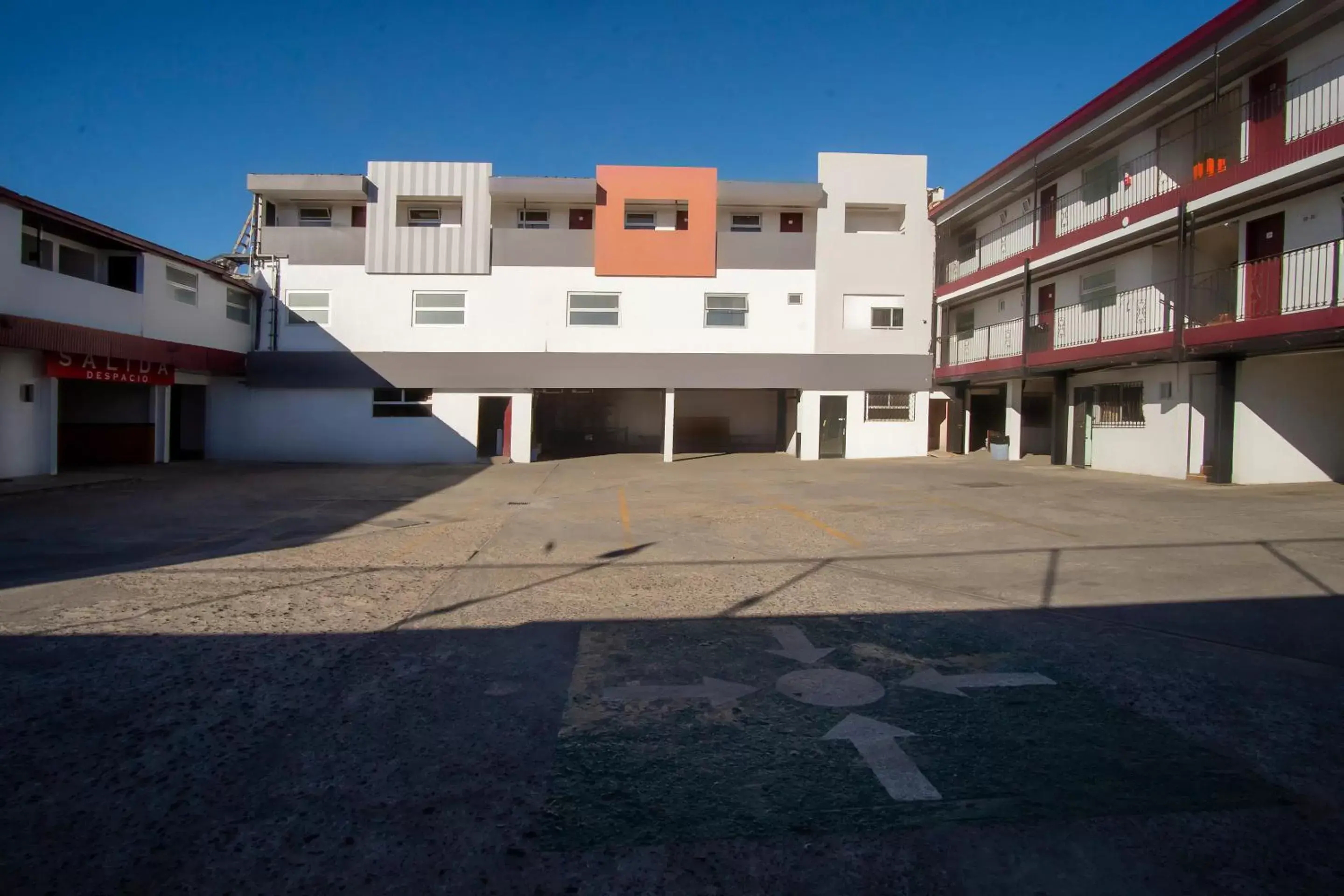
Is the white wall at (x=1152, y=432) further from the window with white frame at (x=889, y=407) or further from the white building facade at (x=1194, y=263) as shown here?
the window with white frame at (x=889, y=407)

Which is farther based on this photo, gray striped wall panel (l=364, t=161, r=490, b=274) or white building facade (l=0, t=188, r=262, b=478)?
gray striped wall panel (l=364, t=161, r=490, b=274)

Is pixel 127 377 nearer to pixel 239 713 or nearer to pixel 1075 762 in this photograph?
pixel 239 713

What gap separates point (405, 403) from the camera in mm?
25203

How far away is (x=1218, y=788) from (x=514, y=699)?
3448 mm

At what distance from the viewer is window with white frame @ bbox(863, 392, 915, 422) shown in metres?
26.5

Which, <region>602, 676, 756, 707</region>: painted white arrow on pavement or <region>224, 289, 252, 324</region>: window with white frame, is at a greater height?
<region>224, 289, 252, 324</region>: window with white frame

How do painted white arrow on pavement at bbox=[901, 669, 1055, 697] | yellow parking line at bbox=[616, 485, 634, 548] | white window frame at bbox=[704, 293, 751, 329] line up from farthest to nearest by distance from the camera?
white window frame at bbox=[704, 293, 751, 329] → yellow parking line at bbox=[616, 485, 634, 548] → painted white arrow on pavement at bbox=[901, 669, 1055, 697]

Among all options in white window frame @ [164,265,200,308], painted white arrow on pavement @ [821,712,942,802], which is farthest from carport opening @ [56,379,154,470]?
painted white arrow on pavement @ [821,712,942,802]

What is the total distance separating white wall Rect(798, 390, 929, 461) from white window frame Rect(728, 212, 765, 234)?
20.5 feet

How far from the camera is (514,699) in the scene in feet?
14.4

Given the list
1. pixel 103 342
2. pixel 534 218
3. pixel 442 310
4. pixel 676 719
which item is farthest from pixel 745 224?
pixel 676 719

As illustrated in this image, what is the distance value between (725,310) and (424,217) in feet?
35.7

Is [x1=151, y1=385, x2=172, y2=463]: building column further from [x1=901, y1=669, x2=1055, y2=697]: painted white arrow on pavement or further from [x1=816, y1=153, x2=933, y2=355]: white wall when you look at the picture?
[x1=901, y1=669, x2=1055, y2=697]: painted white arrow on pavement

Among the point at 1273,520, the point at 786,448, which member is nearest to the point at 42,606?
the point at 1273,520
